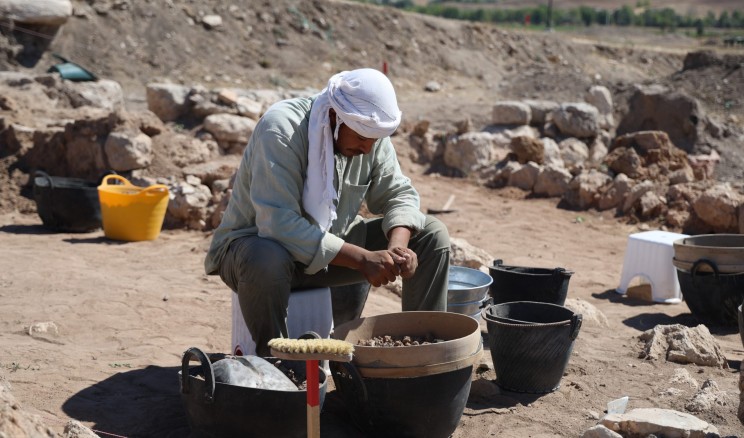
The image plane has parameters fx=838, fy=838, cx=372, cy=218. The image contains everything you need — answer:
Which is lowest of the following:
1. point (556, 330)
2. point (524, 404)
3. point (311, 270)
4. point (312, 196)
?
point (524, 404)

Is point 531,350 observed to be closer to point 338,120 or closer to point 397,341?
point 397,341

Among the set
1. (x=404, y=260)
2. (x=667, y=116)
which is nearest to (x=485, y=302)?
(x=404, y=260)

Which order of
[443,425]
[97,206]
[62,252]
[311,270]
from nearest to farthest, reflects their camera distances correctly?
1. [443,425]
2. [311,270]
3. [62,252]
4. [97,206]

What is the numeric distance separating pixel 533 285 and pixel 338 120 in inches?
73.9

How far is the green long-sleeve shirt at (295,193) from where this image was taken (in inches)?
139

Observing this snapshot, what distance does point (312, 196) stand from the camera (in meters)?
3.70

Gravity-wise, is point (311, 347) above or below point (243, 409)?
above

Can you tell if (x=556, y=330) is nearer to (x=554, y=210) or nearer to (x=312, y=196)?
(x=312, y=196)

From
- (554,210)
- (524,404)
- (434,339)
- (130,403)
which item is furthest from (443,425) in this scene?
(554,210)

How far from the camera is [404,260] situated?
3.56 m

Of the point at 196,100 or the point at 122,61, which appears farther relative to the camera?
the point at 122,61

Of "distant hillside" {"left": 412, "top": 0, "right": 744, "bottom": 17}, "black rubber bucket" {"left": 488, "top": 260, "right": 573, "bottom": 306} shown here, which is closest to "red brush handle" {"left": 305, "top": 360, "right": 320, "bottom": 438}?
"black rubber bucket" {"left": 488, "top": 260, "right": 573, "bottom": 306}

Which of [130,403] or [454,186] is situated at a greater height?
[130,403]

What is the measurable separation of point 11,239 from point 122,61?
30.3 feet
